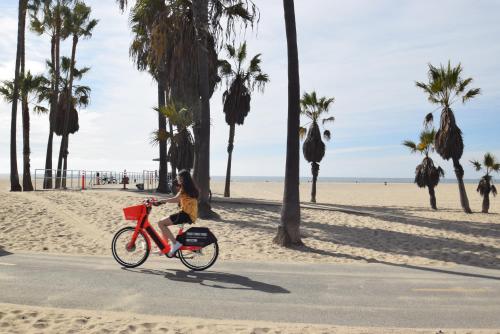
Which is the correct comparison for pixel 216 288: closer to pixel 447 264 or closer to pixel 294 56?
pixel 447 264

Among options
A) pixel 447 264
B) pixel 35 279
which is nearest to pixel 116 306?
pixel 35 279

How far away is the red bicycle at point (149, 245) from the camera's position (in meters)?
7.71

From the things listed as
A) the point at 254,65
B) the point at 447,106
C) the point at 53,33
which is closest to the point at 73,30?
the point at 53,33

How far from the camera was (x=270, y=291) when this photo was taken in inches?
255

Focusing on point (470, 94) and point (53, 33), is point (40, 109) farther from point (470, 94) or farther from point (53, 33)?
point (470, 94)

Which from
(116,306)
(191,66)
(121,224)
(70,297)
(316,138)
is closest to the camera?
(116,306)

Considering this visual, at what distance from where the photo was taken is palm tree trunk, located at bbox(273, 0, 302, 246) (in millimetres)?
11742

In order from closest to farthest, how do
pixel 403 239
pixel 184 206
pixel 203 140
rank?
pixel 184 206, pixel 403 239, pixel 203 140

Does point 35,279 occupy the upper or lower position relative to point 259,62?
lower

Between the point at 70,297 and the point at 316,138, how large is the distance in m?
27.9

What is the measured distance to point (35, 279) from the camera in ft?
22.7

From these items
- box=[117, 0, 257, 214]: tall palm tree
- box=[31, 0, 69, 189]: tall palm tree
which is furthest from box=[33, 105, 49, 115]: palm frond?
box=[117, 0, 257, 214]: tall palm tree

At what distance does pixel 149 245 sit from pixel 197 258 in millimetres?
935

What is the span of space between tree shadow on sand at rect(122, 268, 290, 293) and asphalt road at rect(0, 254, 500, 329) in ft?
0.06
